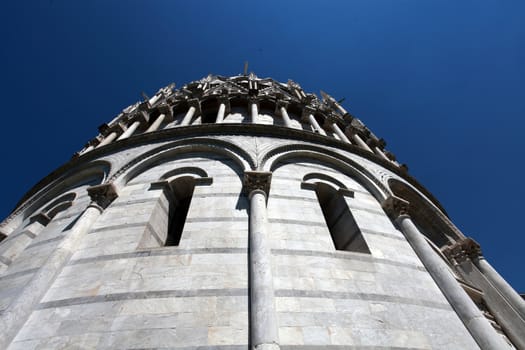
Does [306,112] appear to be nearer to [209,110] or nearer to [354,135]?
[354,135]

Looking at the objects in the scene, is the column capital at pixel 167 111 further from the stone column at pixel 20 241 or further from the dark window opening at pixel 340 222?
the dark window opening at pixel 340 222

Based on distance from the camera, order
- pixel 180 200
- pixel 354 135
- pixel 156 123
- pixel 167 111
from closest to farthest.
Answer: pixel 180 200
pixel 156 123
pixel 167 111
pixel 354 135

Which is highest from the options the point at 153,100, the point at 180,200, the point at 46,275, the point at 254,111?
the point at 153,100

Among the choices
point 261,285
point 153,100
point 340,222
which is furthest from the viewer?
point 153,100

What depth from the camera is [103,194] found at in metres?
6.55

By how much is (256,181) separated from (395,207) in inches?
138

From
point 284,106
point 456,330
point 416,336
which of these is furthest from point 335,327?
point 284,106

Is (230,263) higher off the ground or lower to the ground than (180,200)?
lower

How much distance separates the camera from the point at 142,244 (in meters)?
5.34

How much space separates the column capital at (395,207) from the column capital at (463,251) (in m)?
2.87

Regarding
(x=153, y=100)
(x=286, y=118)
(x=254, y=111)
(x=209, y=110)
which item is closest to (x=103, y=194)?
(x=254, y=111)

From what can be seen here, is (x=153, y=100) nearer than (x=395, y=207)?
No

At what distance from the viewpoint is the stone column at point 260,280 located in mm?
3447

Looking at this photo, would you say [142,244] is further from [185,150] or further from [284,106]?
[284,106]
